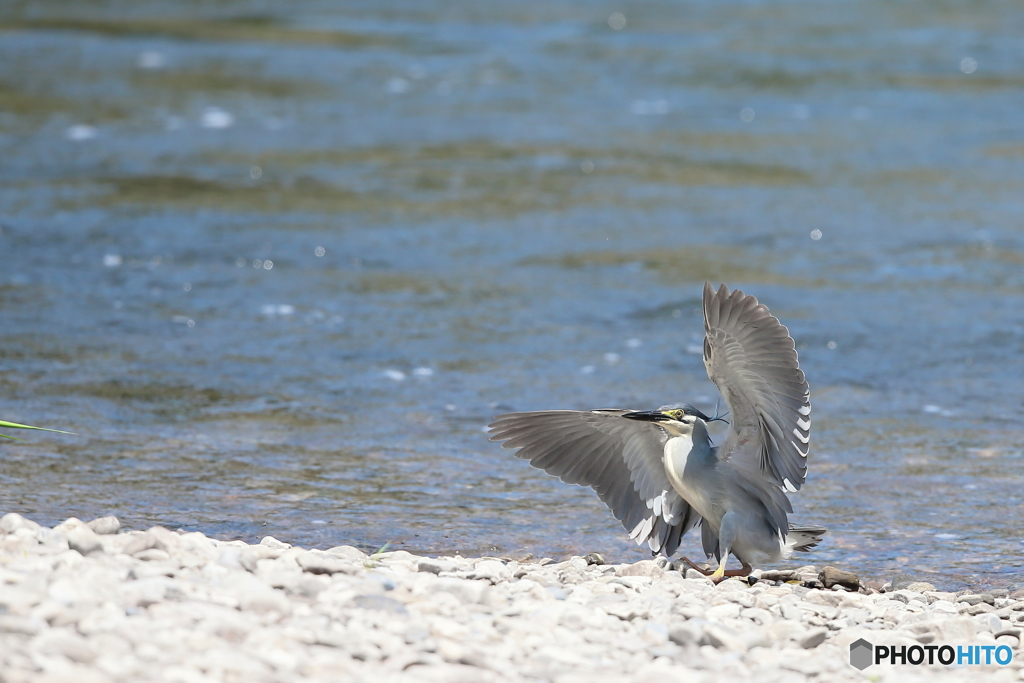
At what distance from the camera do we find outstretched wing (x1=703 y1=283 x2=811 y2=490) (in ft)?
14.9

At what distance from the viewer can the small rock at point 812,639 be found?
3.96 metres

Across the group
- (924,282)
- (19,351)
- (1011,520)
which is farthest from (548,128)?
(1011,520)

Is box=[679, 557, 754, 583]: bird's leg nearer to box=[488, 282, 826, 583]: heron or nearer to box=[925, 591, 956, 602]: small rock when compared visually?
box=[488, 282, 826, 583]: heron

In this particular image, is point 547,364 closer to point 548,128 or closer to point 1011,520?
point 1011,520

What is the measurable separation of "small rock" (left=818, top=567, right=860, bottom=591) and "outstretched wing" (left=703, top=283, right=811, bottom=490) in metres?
0.30

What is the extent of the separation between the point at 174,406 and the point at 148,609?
3271mm

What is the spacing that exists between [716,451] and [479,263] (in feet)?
14.7

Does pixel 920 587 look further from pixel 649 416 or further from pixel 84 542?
pixel 84 542

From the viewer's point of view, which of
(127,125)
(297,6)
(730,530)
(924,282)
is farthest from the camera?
(297,6)

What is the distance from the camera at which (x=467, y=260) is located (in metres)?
9.24

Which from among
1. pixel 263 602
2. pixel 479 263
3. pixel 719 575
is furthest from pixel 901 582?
pixel 479 263

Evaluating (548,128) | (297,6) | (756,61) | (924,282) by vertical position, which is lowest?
(924,282)

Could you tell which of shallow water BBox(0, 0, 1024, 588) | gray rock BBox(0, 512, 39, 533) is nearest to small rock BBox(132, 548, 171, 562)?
gray rock BBox(0, 512, 39, 533)

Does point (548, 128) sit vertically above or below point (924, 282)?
above
